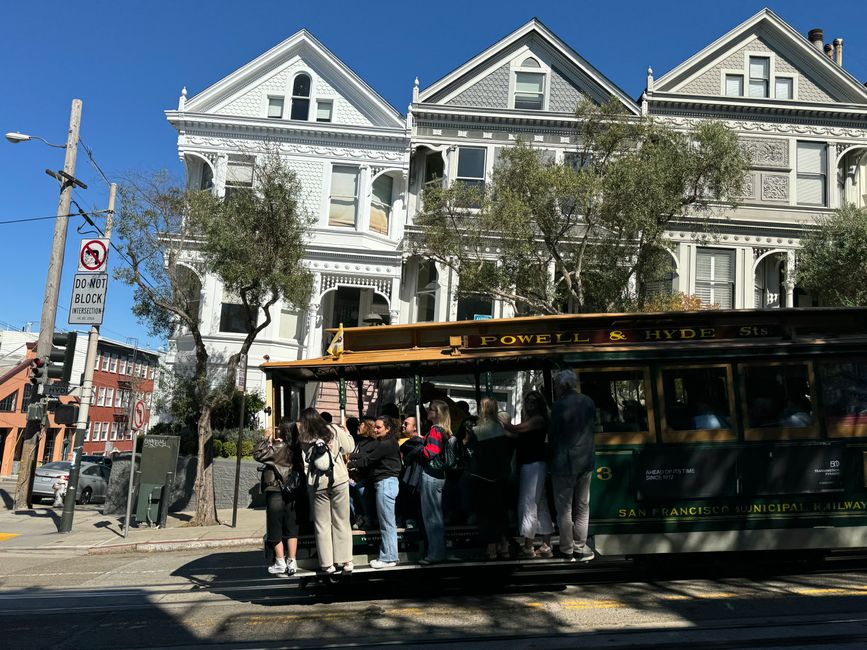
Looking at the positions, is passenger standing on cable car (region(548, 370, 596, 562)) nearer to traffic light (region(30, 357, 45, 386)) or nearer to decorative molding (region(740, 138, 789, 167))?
traffic light (region(30, 357, 45, 386))

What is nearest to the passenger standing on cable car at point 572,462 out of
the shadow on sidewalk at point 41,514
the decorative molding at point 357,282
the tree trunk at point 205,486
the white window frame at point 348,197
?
the tree trunk at point 205,486

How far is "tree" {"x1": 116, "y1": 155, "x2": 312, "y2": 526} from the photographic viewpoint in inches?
580

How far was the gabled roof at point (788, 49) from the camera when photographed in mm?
23969

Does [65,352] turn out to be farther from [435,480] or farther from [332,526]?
[435,480]

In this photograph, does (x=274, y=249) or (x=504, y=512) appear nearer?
(x=504, y=512)

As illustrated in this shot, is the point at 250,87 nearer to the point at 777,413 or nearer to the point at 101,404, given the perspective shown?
the point at 777,413

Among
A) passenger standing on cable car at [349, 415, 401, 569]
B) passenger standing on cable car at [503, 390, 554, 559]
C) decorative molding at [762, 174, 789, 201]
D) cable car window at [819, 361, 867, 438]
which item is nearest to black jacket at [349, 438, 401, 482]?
passenger standing on cable car at [349, 415, 401, 569]

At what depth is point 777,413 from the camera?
25.8 feet

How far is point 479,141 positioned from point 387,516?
61.1ft

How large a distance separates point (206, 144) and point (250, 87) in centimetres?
250

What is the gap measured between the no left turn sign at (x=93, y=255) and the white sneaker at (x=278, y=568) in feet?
35.8

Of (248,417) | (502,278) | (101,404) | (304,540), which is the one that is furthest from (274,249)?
(101,404)

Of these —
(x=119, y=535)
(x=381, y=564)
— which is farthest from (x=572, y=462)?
(x=119, y=535)

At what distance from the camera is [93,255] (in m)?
16.1
